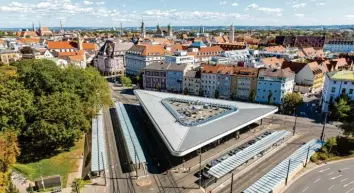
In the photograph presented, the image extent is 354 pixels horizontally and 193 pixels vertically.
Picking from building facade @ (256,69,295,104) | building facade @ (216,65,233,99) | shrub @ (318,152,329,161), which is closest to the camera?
shrub @ (318,152,329,161)

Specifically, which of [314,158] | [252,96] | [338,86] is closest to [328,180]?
[314,158]

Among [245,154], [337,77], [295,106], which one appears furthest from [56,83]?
[337,77]

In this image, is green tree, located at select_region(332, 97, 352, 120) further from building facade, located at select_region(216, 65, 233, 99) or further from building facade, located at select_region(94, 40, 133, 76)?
building facade, located at select_region(94, 40, 133, 76)

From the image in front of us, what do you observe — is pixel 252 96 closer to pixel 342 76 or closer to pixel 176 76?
pixel 342 76

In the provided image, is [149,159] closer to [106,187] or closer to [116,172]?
[116,172]

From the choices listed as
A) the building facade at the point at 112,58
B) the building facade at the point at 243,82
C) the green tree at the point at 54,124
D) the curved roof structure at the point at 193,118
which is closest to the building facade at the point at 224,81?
the building facade at the point at 243,82

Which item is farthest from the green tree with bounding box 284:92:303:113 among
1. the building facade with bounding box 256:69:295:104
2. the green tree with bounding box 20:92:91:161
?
the green tree with bounding box 20:92:91:161

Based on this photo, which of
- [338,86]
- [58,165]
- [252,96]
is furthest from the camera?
[252,96]
